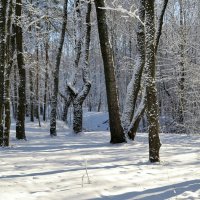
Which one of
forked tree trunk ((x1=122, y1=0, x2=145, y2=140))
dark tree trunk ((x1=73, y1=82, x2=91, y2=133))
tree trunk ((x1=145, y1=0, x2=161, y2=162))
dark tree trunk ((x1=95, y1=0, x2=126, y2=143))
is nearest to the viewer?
tree trunk ((x1=145, y1=0, x2=161, y2=162))

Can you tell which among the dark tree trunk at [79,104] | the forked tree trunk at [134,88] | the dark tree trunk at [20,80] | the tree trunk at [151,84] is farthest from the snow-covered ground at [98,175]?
the dark tree trunk at [79,104]

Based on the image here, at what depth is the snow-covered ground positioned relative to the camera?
6268 mm

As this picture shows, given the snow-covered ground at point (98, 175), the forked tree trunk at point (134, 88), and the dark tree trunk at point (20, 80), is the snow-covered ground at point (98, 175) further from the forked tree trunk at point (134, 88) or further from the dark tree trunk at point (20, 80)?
the dark tree trunk at point (20, 80)

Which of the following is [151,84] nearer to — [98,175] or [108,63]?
[98,175]

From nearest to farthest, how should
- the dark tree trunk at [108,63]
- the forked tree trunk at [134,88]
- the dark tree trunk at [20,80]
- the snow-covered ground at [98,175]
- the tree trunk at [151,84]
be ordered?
the snow-covered ground at [98,175], the tree trunk at [151,84], the dark tree trunk at [108,63], the forked tree trunk at [134,88], the dark tree trunk at [20,80]

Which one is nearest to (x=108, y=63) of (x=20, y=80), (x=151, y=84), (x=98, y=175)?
(x=151, y=84)

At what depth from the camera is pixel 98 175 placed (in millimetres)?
7652

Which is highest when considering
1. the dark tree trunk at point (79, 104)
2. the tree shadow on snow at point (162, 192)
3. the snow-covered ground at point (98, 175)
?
the dark tree trunk at point (79, 104)

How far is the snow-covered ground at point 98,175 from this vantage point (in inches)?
247

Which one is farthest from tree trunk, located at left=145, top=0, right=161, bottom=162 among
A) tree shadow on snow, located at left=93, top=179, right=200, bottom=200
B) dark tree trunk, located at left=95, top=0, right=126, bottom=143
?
dark tree trunk, located at left=95, top=0, right=126, bottom=143

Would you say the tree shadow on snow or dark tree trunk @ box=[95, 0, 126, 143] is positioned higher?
dark tree trunk @ box=[95, 0, 126, 143]

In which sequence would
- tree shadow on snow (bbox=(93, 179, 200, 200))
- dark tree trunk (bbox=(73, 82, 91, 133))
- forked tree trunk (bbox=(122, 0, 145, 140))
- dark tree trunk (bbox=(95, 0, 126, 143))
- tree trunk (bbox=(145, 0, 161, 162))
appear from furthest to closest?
dark tree trunk (bbox=(73, 82, 91, 133)) → forked tree trunk (bbox=(122, 0, 145, 140)) → dark tree trunk (bbox=(95, 0, 126, 143)) → tree trunk (bbox=(145, 0, 161, 162)) → tree shadow on snow (bbox=(93, 179, 200, 200))

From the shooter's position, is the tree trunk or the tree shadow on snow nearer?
the tree shadow on snow

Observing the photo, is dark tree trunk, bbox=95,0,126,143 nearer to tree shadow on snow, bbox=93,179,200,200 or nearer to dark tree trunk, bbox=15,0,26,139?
dark tree trunk, bbox=15,0,26,139
